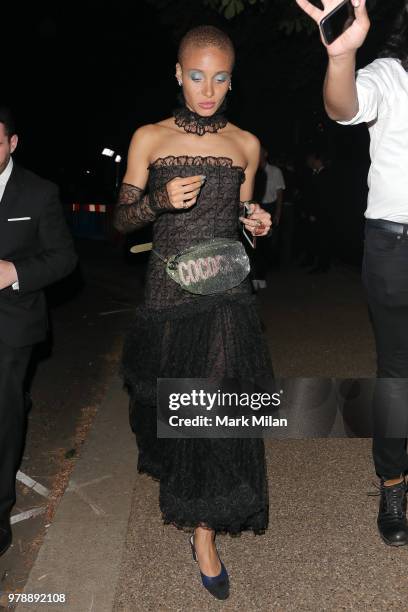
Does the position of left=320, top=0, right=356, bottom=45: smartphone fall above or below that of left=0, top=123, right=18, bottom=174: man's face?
above

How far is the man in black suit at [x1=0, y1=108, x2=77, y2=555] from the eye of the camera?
3172 millimetres

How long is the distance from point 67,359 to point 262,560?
3.93 metres

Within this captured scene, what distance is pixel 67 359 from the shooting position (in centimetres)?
675

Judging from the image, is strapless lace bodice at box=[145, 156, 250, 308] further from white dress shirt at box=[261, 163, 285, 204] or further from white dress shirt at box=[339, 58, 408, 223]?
white dress shirt at box=[261, 163, 285, 204]

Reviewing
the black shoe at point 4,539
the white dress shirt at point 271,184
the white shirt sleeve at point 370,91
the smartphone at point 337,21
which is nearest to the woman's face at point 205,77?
the white shirt sleeve at point 370,91

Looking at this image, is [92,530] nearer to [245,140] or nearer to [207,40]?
[245,140]

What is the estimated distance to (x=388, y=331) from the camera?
3.27 meters

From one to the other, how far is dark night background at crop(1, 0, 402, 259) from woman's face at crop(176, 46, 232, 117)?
301 inches

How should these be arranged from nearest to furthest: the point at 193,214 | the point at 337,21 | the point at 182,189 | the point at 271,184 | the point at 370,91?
the point at 337,21 < the point at 182,189 < the point at 370,91 < the point at 193,214 < the point at 271,184

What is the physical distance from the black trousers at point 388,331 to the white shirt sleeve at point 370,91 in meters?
0.54

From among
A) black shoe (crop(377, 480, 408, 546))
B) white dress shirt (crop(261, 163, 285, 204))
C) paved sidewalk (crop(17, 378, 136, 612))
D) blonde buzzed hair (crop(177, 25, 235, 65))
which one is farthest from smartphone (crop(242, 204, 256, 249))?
white dress shirt (crop(261, 163, 285, 204))

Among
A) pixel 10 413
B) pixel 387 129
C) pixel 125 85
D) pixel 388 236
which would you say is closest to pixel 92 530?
pixel 10 413

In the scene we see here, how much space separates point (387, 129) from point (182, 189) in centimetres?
97

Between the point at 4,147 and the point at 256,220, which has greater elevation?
the point at 4,147
